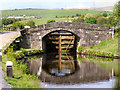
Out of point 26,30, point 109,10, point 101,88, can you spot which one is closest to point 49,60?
point 26,30

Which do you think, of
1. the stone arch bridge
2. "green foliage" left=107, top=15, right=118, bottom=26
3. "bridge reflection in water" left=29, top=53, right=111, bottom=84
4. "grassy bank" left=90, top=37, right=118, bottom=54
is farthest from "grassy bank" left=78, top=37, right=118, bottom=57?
"green foliage" left=107, top=15, right=118, bottom=26

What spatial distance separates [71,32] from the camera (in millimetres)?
35312

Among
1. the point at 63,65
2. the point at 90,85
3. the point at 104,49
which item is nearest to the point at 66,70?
A: the point at 63,65

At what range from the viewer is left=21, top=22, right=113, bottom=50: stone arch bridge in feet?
114

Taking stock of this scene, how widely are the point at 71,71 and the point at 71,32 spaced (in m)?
8.31

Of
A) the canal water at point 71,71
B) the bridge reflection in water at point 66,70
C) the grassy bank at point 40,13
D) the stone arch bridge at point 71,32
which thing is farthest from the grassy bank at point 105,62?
the grassy bank at point 40,13

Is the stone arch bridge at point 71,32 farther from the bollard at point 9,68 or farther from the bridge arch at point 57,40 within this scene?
the bollard at point 9,68

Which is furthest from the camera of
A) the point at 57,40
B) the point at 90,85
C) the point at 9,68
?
the point at 57,40

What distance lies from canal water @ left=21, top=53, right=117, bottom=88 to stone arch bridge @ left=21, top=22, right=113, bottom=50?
5.80 ft

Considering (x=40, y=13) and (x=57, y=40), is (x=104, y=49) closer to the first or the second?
(x=57, y=40)

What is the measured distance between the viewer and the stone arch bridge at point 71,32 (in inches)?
1371

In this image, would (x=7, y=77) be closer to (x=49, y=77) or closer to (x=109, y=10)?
(x=49, y=77)

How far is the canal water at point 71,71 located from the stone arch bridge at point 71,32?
177 cm

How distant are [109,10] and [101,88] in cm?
4289
